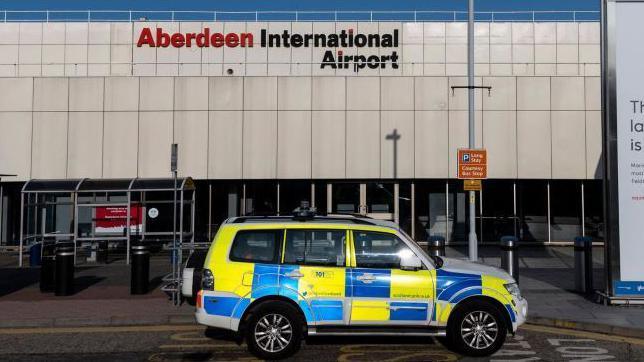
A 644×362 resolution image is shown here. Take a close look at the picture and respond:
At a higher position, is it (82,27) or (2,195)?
(82,27)

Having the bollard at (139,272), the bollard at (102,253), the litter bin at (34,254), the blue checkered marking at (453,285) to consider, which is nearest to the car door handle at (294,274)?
the blue checkered marking at (453,285)

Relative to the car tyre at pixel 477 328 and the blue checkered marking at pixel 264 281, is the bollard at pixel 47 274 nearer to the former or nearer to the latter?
the blue checkered marking at pixel 264 281

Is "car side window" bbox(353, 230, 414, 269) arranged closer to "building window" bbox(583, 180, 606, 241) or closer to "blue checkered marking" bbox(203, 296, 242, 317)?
"blue checkered marking" bbox(203, 296, 242, 317)

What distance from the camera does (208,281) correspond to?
7.19m

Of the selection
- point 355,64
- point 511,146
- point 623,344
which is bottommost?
point 623,344

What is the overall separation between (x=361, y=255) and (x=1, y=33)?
2566 cm

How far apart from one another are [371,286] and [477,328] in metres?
1.39

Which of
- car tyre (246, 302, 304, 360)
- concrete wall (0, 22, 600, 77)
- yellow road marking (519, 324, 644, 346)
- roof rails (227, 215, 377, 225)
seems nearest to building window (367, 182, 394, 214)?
concrete wall (0, 22, 600, 77)

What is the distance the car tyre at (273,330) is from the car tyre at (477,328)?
6.21 feet

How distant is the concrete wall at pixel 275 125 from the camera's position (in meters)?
23.2

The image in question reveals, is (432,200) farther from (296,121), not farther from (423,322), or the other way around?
(423,322)

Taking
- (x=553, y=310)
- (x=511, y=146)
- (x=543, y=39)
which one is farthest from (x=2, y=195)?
(x=543, y=39)

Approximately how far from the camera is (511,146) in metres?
23.2

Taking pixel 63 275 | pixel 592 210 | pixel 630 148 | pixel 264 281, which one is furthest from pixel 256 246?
pixel 592 210
